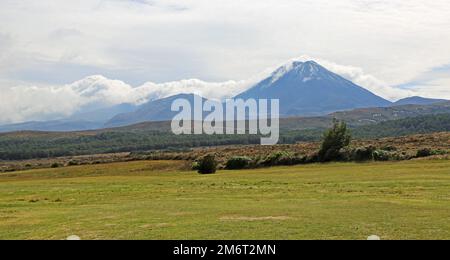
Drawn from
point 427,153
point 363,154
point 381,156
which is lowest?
point 381,156

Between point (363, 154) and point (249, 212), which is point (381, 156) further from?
point (249, 212)

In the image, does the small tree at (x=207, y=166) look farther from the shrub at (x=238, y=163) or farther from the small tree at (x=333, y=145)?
A: the small tree at (x=333, y=145)

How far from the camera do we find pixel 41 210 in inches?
1244

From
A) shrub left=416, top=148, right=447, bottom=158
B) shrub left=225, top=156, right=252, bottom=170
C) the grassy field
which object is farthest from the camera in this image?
shrub left=225, top=156, right=252, bottom=170

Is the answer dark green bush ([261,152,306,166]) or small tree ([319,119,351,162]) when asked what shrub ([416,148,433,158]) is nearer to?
small tree ([319,119,351,162])

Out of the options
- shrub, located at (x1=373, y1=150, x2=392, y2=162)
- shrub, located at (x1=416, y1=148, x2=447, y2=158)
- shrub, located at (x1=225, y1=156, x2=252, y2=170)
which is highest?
shrub, located at (x1=416, y1=148, x2=447, y2=158)

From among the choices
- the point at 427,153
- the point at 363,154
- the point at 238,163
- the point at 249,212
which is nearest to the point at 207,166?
the point at 238,163

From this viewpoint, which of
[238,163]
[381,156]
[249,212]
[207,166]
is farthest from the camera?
[238,163]

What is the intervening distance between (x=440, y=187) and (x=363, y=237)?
20450mm

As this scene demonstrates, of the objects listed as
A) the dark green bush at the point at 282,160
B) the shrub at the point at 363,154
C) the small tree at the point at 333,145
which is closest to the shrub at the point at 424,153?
the shrub at the point at 363,154

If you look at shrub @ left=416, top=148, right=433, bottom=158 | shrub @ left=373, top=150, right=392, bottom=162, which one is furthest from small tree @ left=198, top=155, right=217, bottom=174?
shrub @ left=416, top=148, right=433, bottom=158

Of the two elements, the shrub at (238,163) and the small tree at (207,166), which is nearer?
the small tree at (207,166)
